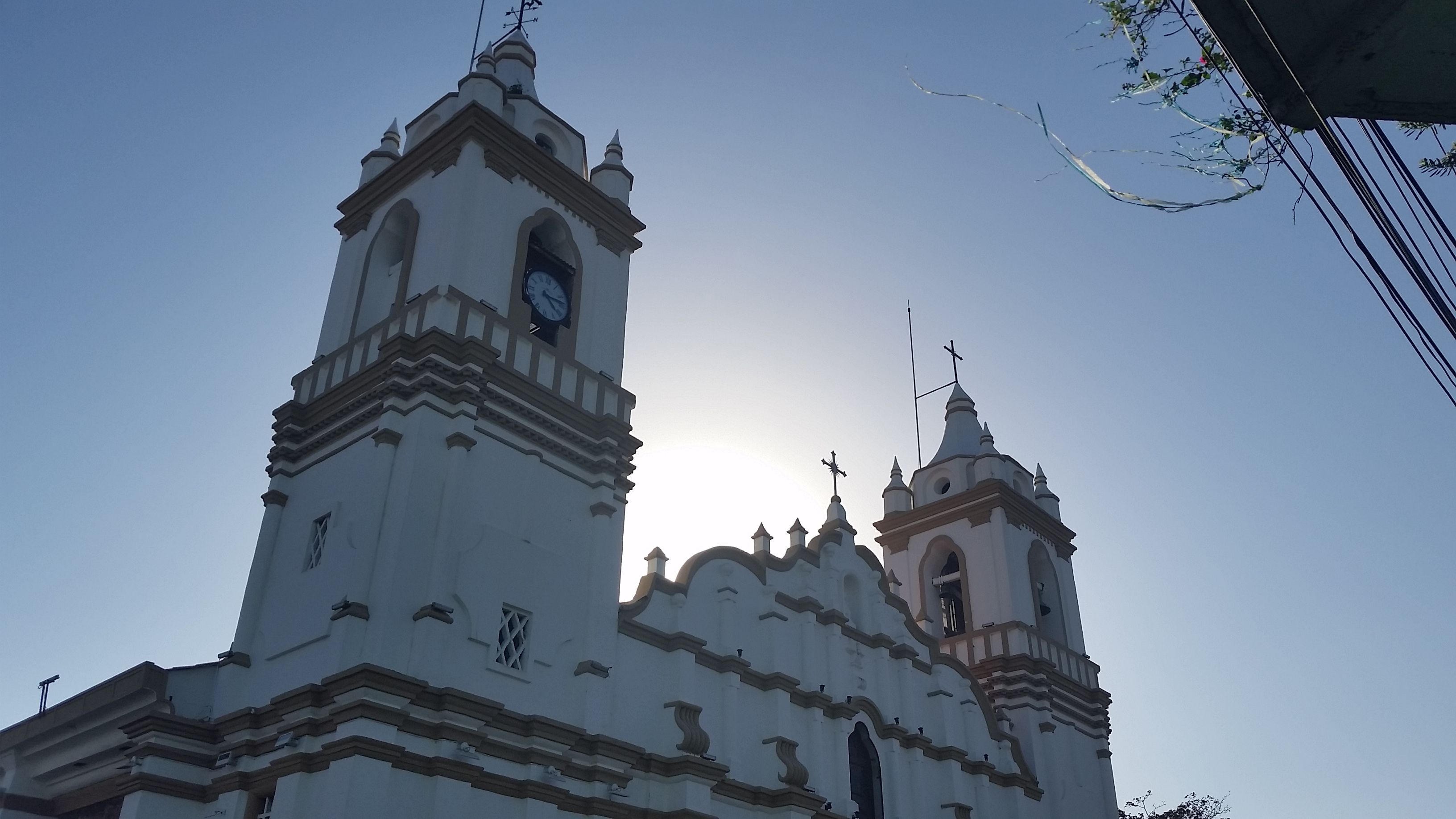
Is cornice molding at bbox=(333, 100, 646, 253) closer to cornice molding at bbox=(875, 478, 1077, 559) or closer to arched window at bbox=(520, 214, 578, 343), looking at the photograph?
arched window at bbox=(520, 214, 578, 343)

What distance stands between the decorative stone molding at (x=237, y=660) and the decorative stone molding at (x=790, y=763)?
25.1 feet

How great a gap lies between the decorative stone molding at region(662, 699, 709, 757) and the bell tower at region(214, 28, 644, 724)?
1.51 meters

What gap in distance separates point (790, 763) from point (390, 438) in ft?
25.5

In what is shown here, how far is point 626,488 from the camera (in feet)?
55.8

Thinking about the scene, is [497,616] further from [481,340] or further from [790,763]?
[790,763]

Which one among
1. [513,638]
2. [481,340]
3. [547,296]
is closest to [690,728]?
[513,638]

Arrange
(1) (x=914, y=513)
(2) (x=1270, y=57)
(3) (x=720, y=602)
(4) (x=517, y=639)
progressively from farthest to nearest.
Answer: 1. (1) (x=914, y=513)
2. (3) (x=720, y=602)
3. (4) (x=517, y=639)
4. (2) (x=1270, y=57)

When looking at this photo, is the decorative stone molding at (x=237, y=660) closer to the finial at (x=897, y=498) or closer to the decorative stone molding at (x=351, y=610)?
the decorative stone molding at (x=351, y=610)

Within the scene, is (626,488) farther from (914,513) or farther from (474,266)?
(914,513)

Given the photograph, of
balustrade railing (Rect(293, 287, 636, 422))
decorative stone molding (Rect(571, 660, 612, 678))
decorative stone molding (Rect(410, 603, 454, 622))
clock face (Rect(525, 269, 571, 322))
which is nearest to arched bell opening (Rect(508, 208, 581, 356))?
clock face (Rect(525, 269, 571, 322))

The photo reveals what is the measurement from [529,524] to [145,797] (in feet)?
18.3

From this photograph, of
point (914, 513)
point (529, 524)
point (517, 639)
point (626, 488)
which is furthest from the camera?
point (914, 513)

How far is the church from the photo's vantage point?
13391mm

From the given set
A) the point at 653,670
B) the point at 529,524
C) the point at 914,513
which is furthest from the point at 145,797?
the point at 914,513
